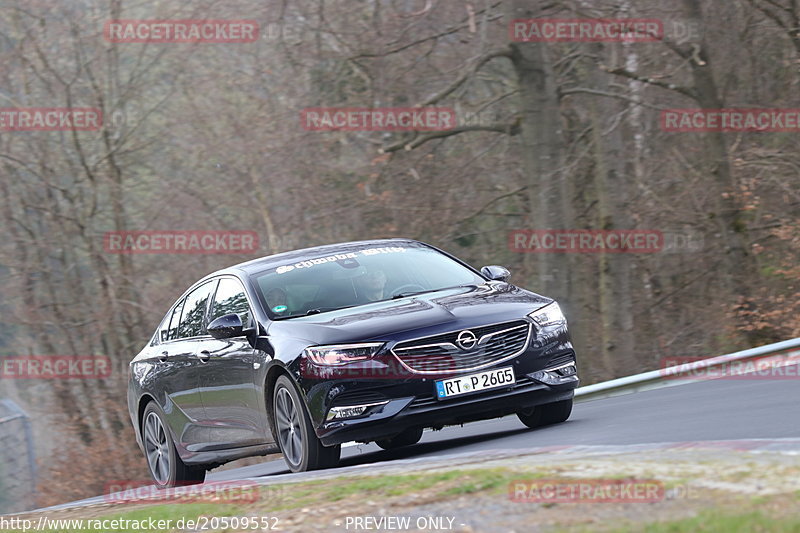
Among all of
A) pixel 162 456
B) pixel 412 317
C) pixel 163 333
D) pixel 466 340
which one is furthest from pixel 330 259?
pixel 162 456

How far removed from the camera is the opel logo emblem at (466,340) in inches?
356

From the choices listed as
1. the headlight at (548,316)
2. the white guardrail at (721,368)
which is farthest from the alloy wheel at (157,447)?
the white guardrail at (721,368)

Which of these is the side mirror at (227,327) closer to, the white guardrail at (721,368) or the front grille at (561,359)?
the front grille at (561,359)

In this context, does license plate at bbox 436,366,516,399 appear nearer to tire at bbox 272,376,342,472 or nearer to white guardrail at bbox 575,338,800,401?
tire at bbox 272,376,342,472

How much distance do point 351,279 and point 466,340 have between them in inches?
60.3

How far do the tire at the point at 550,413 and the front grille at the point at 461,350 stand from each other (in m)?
1.10

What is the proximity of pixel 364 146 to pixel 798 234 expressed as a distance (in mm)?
8089

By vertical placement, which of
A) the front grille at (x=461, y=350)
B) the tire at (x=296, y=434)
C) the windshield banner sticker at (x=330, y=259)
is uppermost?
the windshield banner sticker at (x=330, y=259)

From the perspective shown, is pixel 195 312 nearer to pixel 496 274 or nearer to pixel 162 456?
pixel 162 456

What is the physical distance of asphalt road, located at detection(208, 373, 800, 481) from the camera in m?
8.12

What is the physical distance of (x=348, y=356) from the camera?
891 centimetres

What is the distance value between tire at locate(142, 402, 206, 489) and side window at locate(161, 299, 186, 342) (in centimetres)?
63

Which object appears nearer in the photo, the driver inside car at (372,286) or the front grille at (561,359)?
the front grille at (561,359)

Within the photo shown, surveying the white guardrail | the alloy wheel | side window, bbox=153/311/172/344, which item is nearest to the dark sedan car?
the alloy wheel
